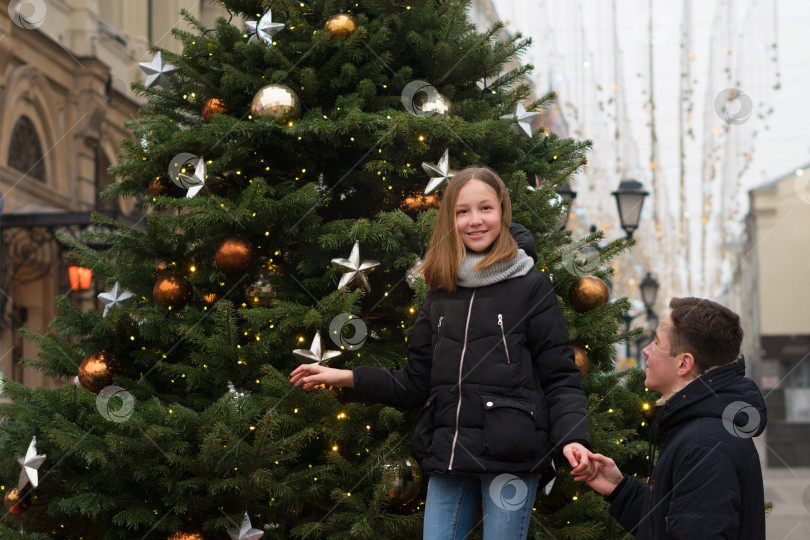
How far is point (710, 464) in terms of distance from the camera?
205cm

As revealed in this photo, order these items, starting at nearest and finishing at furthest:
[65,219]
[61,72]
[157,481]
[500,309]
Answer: [500,309]
[157,481]
[65,219]
[61,72]

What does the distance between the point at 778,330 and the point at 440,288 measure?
1044 inches

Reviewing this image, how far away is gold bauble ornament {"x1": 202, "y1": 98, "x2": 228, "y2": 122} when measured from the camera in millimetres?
3991

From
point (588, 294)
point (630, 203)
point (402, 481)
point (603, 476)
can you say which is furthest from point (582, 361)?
point (630, 203)

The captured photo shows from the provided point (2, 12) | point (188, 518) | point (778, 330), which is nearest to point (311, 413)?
point (188, 518)

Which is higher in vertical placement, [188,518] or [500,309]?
[500,309]

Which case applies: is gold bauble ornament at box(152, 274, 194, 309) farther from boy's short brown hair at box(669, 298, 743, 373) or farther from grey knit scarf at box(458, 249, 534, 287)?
boy's short brown hair at box(669, 298, 743, 373)

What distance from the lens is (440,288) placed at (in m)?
2.75

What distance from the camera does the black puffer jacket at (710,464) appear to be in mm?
2029

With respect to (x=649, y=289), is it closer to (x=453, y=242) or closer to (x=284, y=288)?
(x=284, y=288)

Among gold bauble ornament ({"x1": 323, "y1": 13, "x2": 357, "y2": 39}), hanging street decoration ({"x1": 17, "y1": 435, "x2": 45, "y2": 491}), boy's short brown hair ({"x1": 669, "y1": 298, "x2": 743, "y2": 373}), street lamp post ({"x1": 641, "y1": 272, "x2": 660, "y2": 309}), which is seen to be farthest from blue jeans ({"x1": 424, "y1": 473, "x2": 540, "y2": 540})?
street lamp post ({"x1": 641, "y1": 272, "x2": 660, "y2": 309})

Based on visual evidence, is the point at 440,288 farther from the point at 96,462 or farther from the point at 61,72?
the point at 61,72

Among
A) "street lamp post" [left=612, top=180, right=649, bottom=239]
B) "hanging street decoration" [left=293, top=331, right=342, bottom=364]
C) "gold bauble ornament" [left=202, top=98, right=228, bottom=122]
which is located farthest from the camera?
"street lamp post" [left=612, top=180, right=649, bottom=239]

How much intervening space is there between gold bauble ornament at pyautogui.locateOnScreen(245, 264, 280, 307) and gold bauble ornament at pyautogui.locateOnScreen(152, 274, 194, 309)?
0.28 metres
